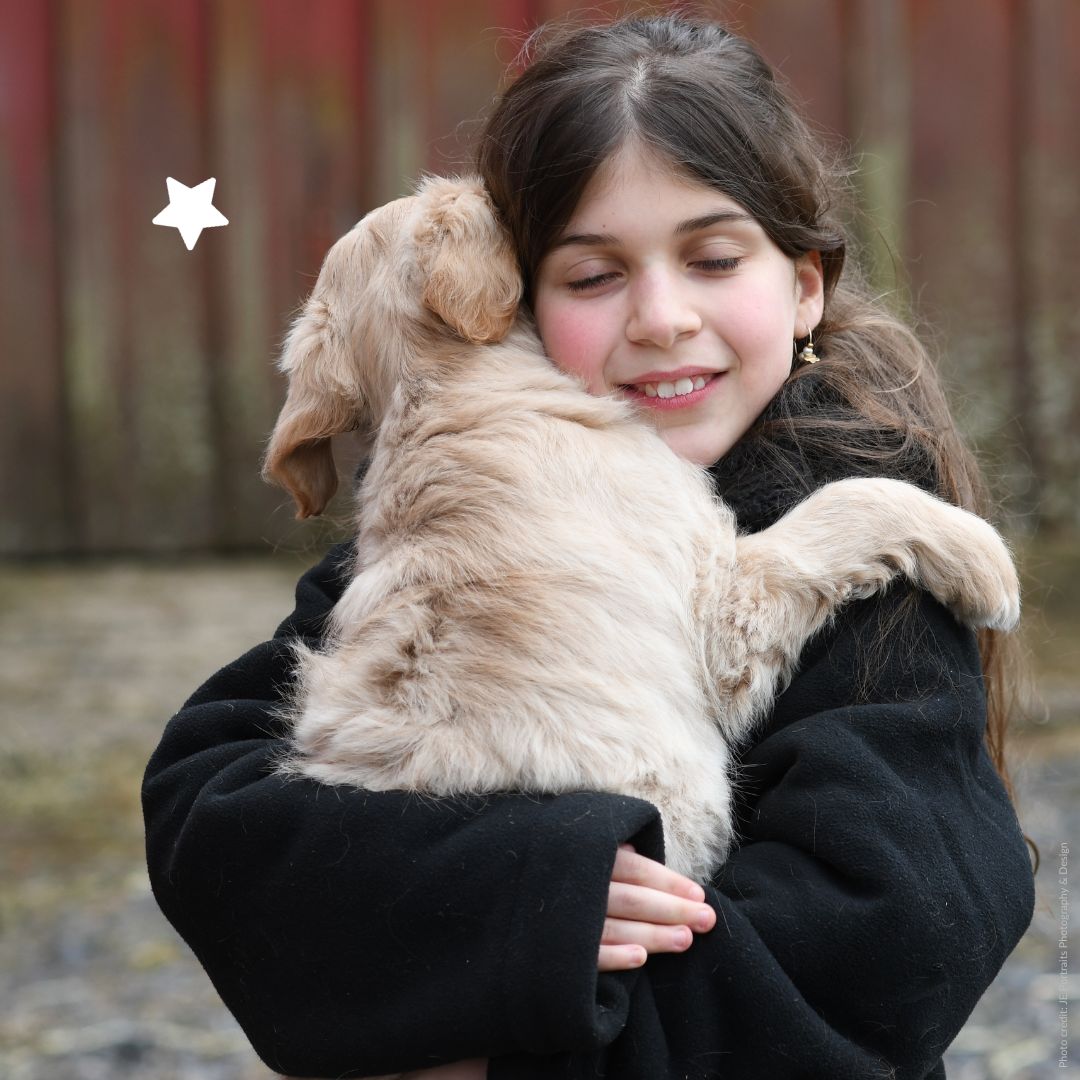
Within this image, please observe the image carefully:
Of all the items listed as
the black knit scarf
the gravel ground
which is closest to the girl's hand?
the black knit scarf

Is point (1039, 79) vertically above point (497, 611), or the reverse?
point (1039, 79)

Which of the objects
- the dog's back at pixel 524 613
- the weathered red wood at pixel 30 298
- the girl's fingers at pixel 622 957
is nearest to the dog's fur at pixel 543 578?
the dog's back at pixel 524 613

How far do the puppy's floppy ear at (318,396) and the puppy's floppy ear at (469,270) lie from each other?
0.71 feet

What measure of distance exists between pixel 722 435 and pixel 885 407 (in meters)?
0.28

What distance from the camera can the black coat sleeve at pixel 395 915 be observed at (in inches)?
74.7

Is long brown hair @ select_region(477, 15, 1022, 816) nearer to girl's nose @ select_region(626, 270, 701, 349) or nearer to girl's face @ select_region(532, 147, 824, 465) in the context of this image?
girl's face @ select_region(532, 147, 824, 465)

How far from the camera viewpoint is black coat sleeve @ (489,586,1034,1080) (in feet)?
6.32

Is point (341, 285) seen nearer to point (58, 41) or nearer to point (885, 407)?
point (885, 407)

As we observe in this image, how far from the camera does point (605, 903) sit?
1.91 metres

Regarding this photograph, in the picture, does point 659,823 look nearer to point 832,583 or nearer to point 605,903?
point 605,903

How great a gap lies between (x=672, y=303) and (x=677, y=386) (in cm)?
16

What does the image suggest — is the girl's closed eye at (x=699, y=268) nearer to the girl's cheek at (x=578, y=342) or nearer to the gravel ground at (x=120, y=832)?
the girl's cheek at (x=578, y=342)

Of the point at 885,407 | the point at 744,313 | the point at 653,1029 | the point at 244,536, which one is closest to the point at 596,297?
the point at 744,313

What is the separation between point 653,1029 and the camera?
1.94 metres
